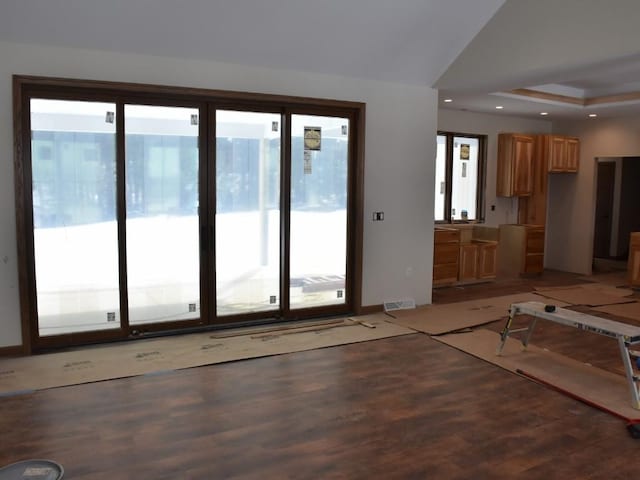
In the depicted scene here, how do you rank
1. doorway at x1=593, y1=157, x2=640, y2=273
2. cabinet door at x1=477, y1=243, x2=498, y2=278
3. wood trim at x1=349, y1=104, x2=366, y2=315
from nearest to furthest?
wood trim at x1=349, y1=104, x2=366, y2=315
cabinet door at x1=477, y1=243, x2=498, y2=278
doorway at x1=593, y1=157, x2=640, y2=273

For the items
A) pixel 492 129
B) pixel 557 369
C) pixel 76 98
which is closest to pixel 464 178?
pixel 492 129

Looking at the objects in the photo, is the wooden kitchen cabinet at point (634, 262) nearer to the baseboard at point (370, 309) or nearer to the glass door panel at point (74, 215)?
the baseboard at point (370, 309)

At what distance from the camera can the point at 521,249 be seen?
8.91 m

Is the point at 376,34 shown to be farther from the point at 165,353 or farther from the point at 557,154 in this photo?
the point at 557,154

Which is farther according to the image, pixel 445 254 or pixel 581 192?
pixel 581 192

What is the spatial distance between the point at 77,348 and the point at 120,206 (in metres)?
1.35

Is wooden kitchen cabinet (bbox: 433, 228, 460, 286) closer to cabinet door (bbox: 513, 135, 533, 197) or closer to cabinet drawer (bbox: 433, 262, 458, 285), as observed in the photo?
cabinet drawer (bbox: 433, 262, 458, 285)

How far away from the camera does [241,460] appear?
296 cm

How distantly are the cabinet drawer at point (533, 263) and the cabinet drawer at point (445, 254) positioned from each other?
1741 millimetres

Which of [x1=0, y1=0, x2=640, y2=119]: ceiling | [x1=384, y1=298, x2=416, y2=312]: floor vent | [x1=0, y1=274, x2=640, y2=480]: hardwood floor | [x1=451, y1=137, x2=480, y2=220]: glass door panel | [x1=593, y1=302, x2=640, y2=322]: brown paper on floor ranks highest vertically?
[x1=0, y1=0, x2=640, y2=119]: ceiling

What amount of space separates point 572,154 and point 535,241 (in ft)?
5.63

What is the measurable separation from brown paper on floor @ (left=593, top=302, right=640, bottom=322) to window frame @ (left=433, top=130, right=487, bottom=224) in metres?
2.71

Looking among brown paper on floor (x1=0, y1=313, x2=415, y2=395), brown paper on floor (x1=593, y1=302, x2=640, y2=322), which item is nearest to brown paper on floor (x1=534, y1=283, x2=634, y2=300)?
brown paper on floor (x1=593, y1=302, x2=640, y2=322)

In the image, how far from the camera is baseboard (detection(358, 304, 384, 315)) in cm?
618
